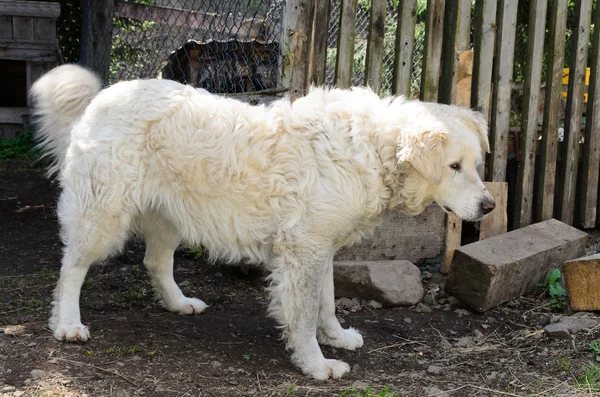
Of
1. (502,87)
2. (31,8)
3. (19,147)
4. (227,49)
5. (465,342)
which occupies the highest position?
(31,8)

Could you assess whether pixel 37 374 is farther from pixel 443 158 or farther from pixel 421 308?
pixel 421 308

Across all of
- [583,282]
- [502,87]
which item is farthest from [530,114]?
[583,282]

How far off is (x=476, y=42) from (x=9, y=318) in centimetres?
408

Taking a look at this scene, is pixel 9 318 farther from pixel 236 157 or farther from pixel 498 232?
pixel 498 232

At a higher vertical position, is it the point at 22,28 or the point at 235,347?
the point at 22,28

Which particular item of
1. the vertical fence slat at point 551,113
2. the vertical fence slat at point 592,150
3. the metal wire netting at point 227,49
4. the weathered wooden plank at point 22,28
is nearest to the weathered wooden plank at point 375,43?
the metal wire netting at point 227,49

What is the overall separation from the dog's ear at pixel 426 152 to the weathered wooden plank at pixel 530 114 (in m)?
2.40

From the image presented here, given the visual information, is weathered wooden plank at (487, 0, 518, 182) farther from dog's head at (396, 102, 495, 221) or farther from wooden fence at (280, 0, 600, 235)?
dog's head at (396, 102, 495, 221)

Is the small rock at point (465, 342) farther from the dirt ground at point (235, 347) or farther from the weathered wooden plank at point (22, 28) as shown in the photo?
the weathered wooden plank at point (22, 28)

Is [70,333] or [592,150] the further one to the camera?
[592,150]

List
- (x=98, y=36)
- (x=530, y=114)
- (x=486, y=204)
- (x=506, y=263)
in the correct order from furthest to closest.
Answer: (x=98, y=36) → (x=530, y=114) → (x=506, y=263) → (x=486, y=204)

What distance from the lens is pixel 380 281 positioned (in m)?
5.08

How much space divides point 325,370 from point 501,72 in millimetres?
3065

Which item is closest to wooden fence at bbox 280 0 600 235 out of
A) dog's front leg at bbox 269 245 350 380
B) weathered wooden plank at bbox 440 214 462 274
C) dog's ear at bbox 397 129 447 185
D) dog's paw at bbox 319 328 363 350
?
weathered wooden plank at bbox 440 214 462 274
